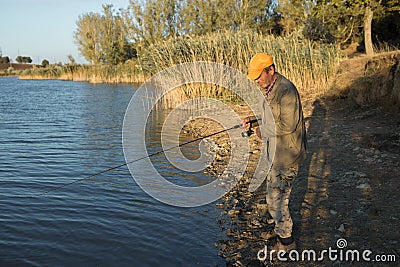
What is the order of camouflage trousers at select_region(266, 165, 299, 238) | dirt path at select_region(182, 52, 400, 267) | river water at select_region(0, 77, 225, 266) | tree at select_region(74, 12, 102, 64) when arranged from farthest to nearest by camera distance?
tree at select_region(74, 12, 102, 64)
river water at select_region(0, 77, 225, 266)
dirt path at select_region(182, 52, 400, 267)
camouflage trousers at select_region(266, 165, 299, 238)

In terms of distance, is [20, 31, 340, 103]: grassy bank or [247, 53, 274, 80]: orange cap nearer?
[247, 53, 274, 80]: orange cap

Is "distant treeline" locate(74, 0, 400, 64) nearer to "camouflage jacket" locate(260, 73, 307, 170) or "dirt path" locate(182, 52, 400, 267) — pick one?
"dirt path" locate(182, 52, 400, 267)

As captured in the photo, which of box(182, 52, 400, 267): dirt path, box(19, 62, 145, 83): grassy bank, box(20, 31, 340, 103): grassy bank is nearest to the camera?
box(182, 52, 400, 267): dirt path

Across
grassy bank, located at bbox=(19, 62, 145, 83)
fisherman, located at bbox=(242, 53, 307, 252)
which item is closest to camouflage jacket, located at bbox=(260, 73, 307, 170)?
fisherman, located at bbox=(242, 53, 307, 252)

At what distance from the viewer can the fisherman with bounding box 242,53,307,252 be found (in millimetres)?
3914

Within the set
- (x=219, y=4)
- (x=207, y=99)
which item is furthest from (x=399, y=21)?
(x=219, y=4)

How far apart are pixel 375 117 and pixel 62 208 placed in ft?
25.2

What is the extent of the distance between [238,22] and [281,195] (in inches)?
1455

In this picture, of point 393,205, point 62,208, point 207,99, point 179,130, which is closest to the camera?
point 393,205

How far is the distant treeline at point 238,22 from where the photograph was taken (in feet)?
70.3

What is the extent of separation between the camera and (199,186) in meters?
7.22

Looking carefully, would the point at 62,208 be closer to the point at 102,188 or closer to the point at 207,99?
the point at 102,188

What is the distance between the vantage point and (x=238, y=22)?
3906 cm

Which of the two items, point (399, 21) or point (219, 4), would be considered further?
point (219, 4)
